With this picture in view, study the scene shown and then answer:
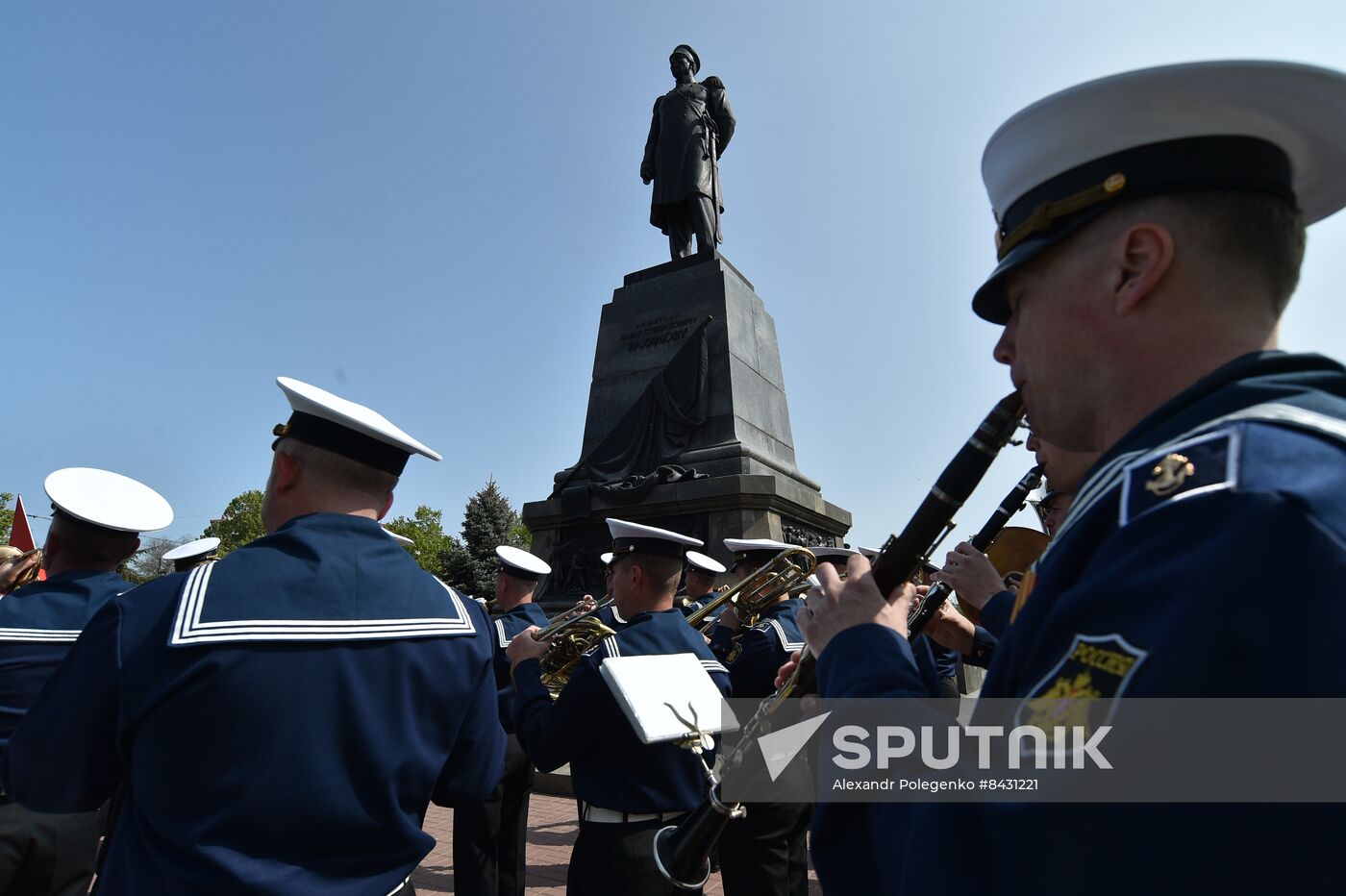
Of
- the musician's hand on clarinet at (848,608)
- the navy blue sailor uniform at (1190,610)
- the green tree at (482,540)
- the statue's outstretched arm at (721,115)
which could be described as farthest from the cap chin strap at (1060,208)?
the green tree at (482,540)

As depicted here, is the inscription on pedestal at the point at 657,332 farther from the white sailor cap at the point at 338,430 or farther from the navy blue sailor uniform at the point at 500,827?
the white sailor cap at the point at 338,430

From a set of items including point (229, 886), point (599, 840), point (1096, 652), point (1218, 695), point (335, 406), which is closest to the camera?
point (1218, 695)

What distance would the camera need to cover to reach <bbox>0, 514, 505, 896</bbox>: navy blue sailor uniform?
2018 millimetres

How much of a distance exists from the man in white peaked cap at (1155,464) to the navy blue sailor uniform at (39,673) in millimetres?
3368

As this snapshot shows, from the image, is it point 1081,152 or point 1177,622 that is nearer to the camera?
point 1177,622

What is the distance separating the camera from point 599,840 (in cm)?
368

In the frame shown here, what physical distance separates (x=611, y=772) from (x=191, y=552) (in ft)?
19.3

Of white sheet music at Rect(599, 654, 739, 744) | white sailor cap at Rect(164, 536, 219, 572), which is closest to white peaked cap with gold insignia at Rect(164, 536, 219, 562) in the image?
white sailor cap at Rect(164, 536, 219, 572)

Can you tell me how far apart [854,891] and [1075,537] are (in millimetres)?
646

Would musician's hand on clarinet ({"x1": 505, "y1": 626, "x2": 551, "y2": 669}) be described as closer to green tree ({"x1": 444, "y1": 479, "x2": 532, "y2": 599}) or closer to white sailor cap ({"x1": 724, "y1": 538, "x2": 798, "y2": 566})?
white sailor cap ({"x1": 724, "y1": 538, "x2": 798, "y2": 566})

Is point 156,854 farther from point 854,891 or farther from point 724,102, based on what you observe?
point 724,102

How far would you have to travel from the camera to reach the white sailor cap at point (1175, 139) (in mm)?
1340

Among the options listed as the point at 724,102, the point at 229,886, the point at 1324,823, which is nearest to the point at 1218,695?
the point at 1324,823

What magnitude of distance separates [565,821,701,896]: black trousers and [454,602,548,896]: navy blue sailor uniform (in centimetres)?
151
